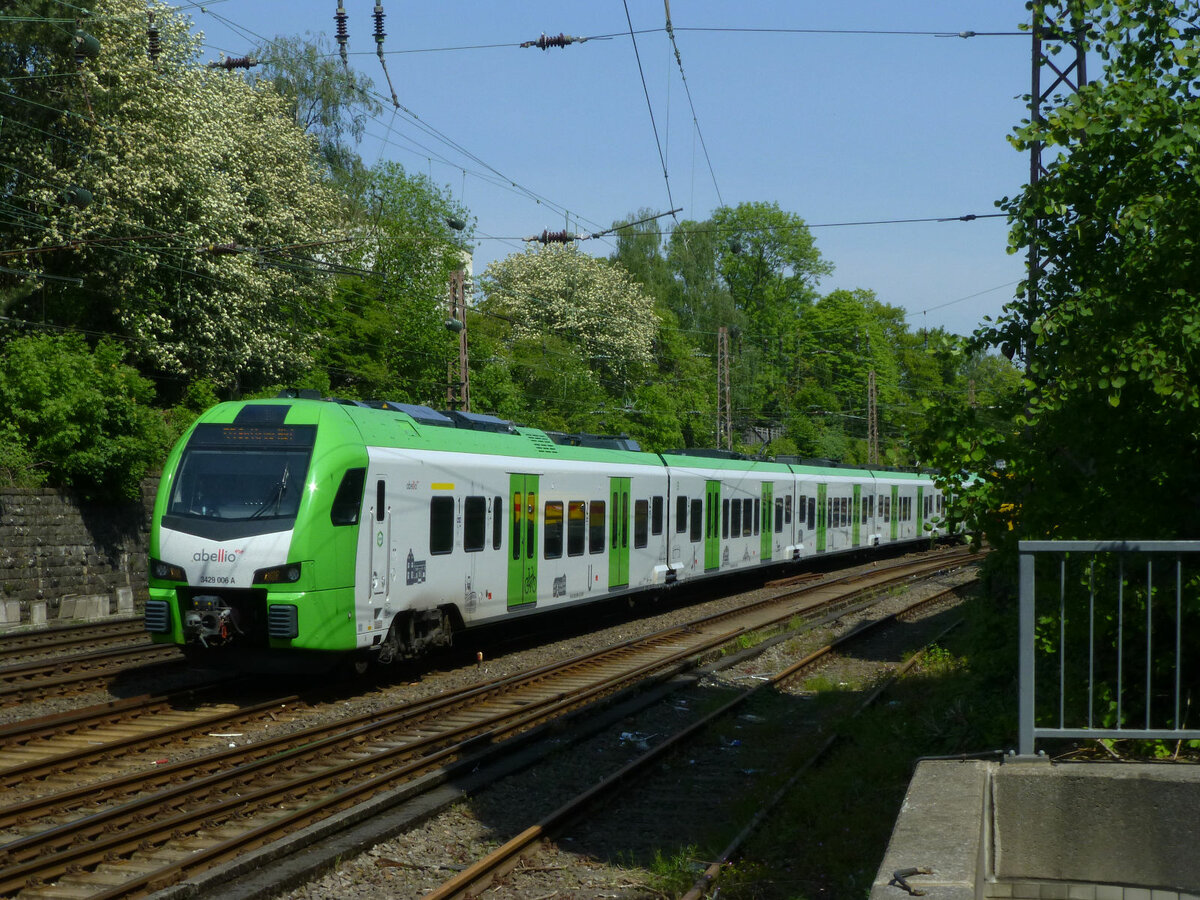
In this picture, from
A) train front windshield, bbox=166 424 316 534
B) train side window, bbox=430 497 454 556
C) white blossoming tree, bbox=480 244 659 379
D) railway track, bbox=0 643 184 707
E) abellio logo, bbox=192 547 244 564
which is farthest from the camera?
white blossoming tree, bbox=480 244 659 379

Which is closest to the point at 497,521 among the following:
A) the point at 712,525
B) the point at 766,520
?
the point at 712,525

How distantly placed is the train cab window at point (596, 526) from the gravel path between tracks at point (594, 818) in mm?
4481

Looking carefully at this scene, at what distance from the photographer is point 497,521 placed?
1603cm

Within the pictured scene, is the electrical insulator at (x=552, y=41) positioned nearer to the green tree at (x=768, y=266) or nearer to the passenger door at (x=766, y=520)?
the passenger door at (x=766, y=520)

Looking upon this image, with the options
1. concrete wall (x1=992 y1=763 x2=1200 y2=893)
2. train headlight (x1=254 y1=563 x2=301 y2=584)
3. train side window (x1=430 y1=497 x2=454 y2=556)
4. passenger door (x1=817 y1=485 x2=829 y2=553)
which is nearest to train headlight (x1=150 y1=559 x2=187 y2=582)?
train headlight (x1=254 y1=563 x2=301 y2=584)

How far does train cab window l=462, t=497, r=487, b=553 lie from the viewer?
15.1 meters

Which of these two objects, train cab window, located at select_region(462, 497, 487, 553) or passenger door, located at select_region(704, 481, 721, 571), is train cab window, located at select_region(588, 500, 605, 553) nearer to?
train cab window, located at select_region(462, 497, 487, 553)

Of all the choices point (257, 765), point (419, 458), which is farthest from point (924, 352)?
point (419, 458)

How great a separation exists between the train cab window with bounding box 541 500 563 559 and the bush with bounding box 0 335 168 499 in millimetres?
10055

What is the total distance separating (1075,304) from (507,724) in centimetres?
709

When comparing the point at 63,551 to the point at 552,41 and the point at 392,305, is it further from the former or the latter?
the point at 392,305

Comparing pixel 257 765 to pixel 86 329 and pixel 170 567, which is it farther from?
pixel 86 329

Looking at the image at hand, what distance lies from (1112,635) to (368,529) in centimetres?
836

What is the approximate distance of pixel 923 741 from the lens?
10.5 m
